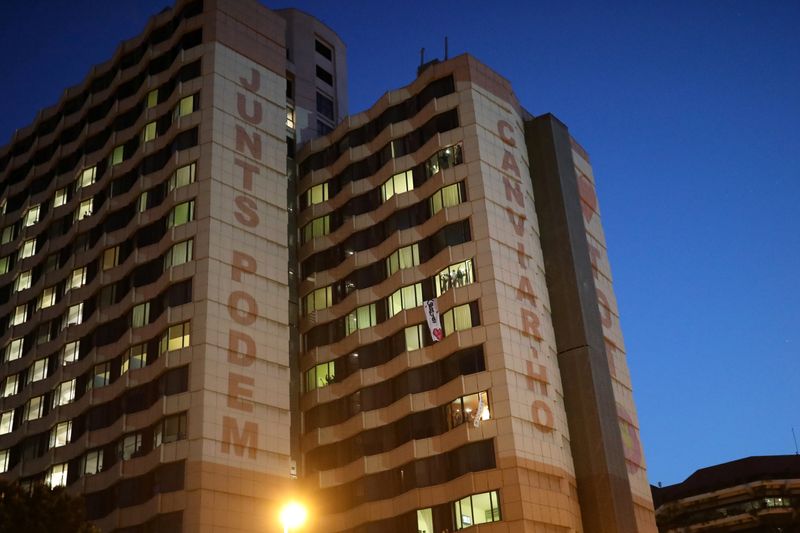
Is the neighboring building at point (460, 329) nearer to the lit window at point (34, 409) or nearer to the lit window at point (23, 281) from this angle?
the lit window at point (34, 409)

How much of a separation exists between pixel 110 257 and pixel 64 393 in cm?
1333

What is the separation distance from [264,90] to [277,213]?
13428mm

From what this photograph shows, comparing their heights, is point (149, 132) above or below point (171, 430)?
above

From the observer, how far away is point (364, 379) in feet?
285

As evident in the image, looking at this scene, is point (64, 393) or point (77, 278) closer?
point (64, 393)

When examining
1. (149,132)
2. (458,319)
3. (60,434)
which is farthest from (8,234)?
(458,319)

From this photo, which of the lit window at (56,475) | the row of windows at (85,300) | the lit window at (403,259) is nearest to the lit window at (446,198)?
the lit window at (403,259)

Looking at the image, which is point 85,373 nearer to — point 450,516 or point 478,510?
point 450,516

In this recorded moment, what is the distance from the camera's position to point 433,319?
274 feet

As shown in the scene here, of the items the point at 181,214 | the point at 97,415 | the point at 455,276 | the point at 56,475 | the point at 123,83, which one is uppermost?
the point at 123,83

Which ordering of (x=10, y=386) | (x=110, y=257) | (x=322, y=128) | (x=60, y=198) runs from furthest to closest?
(x=322, y=128) → (x=60, y=198) → (x=10, y=386) → (x=110, y=257)

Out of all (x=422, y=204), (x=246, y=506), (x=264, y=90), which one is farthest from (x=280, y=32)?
(x=246, y=506)

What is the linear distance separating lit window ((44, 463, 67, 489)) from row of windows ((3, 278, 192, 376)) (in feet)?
34.5

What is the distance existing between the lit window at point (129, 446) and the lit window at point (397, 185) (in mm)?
32842
